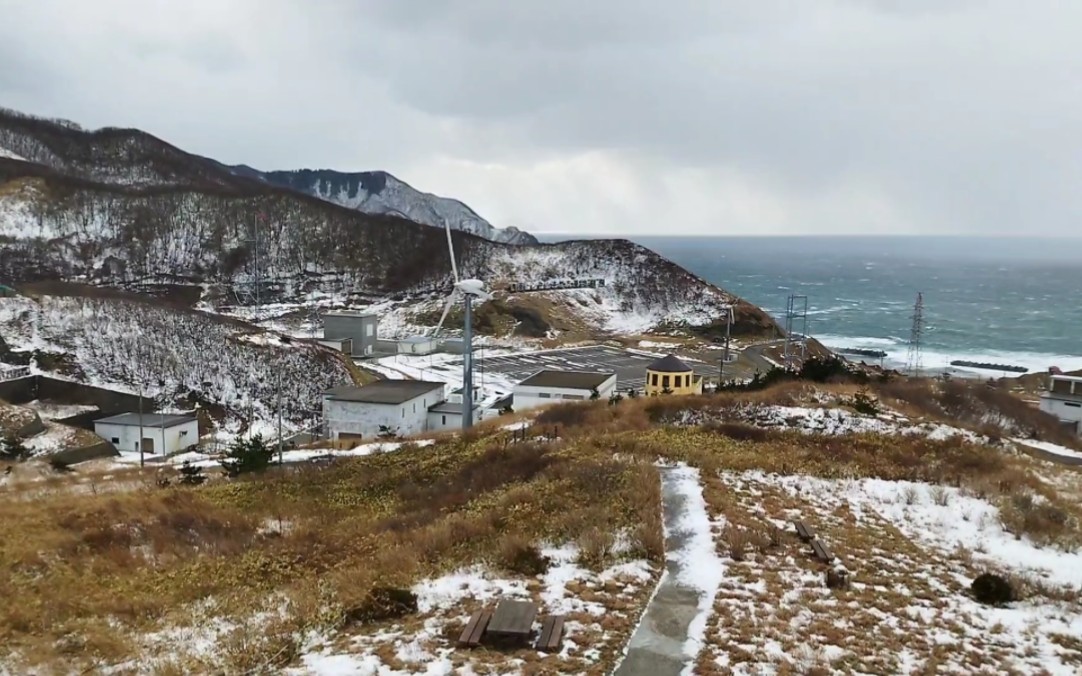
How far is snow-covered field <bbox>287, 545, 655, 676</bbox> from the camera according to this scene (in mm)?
8641

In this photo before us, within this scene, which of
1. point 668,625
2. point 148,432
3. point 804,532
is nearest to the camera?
point 668,625

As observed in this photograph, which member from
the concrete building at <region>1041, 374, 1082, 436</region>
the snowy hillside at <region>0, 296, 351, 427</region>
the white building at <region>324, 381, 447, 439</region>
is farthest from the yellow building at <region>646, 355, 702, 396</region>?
the snowy hillside at <region>0, 296, 351, 427</region>

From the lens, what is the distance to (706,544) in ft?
41.7

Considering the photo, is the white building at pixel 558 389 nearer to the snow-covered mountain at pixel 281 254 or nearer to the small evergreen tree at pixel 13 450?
the small evergreen tree at pixel 13 450

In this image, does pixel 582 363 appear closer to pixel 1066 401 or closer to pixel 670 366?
pixel 670 366

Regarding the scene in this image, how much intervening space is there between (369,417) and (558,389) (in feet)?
41.1

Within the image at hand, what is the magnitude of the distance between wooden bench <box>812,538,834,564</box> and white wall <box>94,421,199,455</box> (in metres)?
44.7

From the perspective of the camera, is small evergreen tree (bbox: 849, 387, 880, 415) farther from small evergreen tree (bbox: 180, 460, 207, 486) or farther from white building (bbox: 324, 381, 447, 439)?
white building (bbox: 324, 381, 447, 439)

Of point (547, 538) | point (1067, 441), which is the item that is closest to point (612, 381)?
point (1067, 441)

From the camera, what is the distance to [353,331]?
250 feet

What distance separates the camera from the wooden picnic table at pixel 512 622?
30.0 ft

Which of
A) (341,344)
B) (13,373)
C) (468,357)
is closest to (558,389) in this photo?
(468,357)

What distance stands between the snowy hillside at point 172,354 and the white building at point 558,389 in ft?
69.2

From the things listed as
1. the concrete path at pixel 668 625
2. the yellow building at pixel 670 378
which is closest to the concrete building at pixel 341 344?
the yellow building at pixel 670 378
